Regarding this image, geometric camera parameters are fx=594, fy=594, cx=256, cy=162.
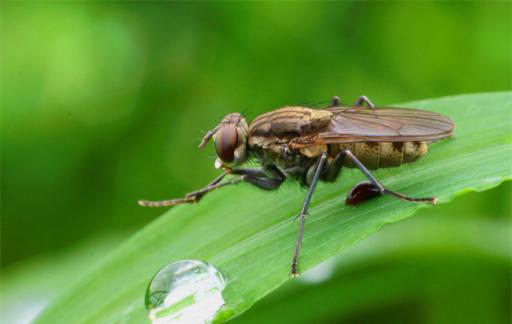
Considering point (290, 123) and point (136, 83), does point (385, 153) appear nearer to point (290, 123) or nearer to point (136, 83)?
point (290, 123)

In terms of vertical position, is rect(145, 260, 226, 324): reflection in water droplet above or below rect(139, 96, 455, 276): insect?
below

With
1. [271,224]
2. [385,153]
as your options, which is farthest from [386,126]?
[271,224]

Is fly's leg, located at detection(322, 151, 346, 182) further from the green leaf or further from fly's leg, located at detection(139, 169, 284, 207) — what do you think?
fly's leg, located at detection(139, 169, 284, 207)

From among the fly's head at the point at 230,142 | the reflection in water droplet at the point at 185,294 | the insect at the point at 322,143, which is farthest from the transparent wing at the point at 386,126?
the reflection in water droplet at the point at 185,294

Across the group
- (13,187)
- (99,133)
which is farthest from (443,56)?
(13,187)

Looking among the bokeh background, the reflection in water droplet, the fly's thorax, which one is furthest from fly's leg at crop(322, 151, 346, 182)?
the bokeh background

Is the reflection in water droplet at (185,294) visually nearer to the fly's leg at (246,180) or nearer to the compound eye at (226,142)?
the fly's leg at (246,180)
